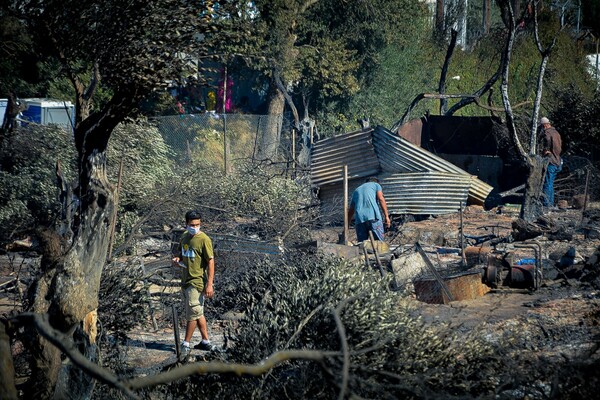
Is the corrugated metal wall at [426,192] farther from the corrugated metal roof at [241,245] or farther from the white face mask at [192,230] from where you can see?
the white face mask at [192,230]

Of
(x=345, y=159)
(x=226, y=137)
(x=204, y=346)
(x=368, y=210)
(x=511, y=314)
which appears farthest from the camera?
(x=226, y=137)

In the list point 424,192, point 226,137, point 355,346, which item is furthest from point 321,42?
point 355,346

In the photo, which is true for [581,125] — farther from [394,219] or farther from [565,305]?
[565,305]

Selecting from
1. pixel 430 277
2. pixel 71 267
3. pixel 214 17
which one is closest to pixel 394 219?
pixel 430 277

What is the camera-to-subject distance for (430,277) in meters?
10.5

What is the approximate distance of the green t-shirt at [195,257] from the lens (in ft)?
29.1

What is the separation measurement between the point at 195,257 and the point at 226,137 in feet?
36.0

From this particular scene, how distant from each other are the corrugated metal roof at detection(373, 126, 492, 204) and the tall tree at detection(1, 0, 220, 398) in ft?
26.2

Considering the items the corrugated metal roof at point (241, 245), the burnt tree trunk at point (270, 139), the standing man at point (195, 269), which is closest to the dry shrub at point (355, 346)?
the standing man at point (195, 269)

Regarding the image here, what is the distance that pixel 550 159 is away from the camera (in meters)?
16.4

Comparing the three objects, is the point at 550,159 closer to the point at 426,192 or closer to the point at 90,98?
the point at 426,192

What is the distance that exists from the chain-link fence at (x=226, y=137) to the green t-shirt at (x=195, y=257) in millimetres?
9549

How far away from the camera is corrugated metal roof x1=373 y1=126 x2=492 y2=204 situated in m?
16.6

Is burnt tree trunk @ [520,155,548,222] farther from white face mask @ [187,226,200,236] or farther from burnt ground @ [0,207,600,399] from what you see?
white face mask @ [187,226,200,236]
